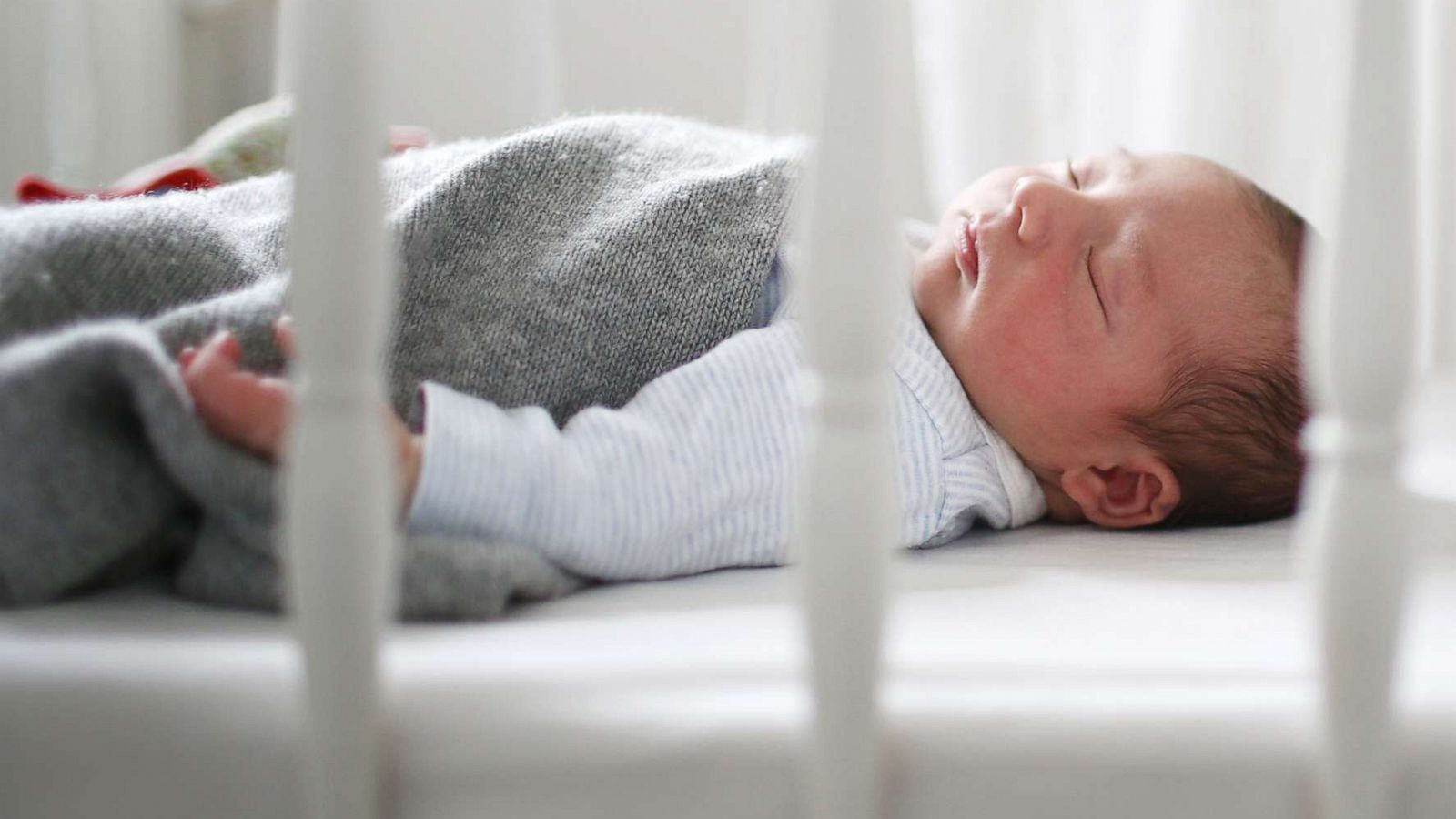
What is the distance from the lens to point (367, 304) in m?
0.43

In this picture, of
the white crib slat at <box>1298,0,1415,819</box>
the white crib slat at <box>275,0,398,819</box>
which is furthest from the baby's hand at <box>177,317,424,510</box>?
the white crib slat at <box>1298,0,1415,819</box>

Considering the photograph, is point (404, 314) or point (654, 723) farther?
point (404, 314)

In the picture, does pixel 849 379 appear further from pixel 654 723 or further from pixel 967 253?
pixel 967 253

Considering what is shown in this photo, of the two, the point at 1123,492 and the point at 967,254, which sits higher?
the point at 967,254

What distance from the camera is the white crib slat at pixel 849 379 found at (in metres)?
0.41

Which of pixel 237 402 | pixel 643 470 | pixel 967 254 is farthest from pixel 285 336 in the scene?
pixel 967 254

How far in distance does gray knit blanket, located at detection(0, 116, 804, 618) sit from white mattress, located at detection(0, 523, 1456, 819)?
0.04 meters

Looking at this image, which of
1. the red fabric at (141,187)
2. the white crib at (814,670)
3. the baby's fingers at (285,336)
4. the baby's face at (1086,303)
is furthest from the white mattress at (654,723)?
the red fabric at (141,187)

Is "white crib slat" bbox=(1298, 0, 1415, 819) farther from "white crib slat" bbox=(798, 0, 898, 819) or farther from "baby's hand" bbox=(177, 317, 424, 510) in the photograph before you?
"baby's hand" bbox=(177, 317, 424, 510)

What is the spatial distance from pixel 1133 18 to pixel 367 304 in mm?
1254

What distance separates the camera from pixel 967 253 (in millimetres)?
844

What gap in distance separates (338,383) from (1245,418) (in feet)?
1.94

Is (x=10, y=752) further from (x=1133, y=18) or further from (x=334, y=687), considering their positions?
(x=1133, y=18)

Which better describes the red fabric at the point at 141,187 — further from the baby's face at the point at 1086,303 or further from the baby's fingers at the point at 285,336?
the baby's face at the point at 1086,303
